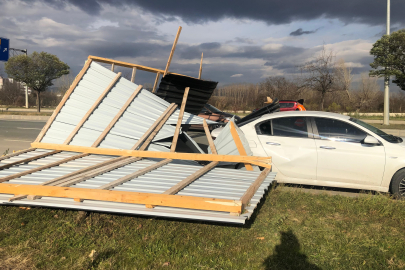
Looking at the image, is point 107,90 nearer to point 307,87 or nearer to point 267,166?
point 267,166

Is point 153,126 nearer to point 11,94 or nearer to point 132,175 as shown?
point 132,175

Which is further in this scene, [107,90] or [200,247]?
[107,90]

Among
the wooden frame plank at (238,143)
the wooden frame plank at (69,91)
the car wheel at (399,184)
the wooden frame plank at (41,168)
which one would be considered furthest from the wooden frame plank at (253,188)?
the wooden frame plank at (69,91)

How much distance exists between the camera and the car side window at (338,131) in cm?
536

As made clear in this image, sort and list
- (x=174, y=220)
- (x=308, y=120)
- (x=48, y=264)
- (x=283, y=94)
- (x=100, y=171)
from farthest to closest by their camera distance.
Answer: (x=283, y=94) < (x=308, y=120) < (x=100, y=171) < (x=174, y=220) < (x=48, y=264)

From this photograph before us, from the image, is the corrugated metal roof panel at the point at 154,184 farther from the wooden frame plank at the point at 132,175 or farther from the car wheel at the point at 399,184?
the car wheel at the point at 399,184

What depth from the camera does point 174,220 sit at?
420 cm

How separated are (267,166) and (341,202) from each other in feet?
4.32

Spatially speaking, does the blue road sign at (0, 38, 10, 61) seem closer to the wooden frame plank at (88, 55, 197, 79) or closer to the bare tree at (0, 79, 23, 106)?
the wooden frame plank at (88, 55, 197, 79)

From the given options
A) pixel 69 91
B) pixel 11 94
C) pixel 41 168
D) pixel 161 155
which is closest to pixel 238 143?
pixel 161 155

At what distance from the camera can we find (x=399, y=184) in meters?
5.05

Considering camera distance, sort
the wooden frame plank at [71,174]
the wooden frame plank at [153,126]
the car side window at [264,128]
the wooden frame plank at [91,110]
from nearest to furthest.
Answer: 1. the wooden frame plank at [71,174]
2. the car side window at [264,128]
3. the wooden frame plank at [153,126]
4. the wooden frame plank at [91,110]

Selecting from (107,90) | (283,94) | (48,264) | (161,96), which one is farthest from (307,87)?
(48,264)

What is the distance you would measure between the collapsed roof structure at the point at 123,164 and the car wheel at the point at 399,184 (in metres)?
2.11
